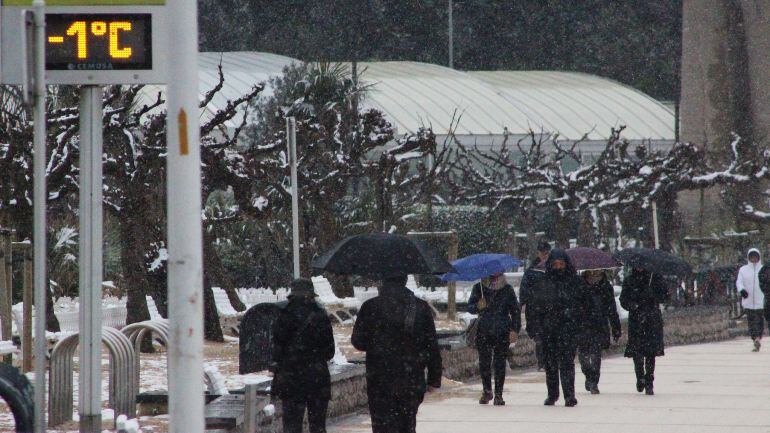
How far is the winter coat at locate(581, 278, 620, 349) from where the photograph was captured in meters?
15.3

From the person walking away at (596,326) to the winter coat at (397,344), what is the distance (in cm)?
592

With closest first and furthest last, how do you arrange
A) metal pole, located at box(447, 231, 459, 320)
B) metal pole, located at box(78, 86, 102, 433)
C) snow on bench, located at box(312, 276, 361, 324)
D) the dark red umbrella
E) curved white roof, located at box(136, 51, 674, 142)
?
1. metal pole, located at box(78, 86, 102, 433)
2. the dark red umbrella
3. snow on bench, located at box(312, 276, 361, 324)
4. metal pole, located at box(447, 231, 459, 320)
5. curved white roof, located at box(136, 51, 674, 142)

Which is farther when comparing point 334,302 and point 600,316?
point 334,302

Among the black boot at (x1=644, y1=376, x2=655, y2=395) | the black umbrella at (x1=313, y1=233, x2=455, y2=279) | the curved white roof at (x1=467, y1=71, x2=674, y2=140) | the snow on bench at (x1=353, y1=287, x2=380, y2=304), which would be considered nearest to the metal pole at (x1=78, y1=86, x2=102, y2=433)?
the black umbrella at (x1=313, y1=233, x2=455, y2=279)

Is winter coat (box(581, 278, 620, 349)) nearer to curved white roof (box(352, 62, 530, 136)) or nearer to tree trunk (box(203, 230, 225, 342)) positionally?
tree trunk (box(203, 230, 225, 342))

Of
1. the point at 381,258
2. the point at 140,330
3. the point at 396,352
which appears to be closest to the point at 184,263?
the point at 396,352

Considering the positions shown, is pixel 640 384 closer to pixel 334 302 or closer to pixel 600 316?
pixel 600 316

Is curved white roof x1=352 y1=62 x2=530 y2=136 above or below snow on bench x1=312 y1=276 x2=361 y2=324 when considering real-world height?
above

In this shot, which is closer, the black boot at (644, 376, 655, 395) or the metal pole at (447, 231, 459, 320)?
the black boot at (644, 376, 655, 395)

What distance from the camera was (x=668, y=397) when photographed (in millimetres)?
15180

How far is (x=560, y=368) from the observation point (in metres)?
14.3

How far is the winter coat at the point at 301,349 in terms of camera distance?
9.89 meters

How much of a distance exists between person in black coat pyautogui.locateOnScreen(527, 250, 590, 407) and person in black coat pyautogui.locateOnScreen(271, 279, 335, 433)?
4.67 m

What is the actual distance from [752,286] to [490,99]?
28.3 meters
